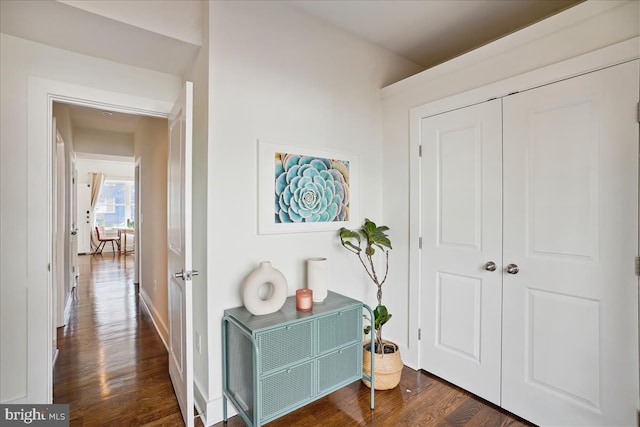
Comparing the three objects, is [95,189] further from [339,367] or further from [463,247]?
[463,247]

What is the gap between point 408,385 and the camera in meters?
2.29

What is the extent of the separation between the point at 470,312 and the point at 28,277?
284cm

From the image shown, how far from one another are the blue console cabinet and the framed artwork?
0.57 m

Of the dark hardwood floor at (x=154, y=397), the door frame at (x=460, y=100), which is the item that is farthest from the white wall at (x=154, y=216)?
the door frame at (x=460, y=100)

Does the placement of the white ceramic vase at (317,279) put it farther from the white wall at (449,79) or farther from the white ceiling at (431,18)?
the white ceiling at (431,18)

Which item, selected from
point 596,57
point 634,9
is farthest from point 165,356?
point 634,9

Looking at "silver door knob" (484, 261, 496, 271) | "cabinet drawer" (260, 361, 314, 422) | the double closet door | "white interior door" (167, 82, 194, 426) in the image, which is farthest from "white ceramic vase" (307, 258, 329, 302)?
"silver door knob" (484, 261, 496, 271)

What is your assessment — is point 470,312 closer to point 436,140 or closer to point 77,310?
point 436,140

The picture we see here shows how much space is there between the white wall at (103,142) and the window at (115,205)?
471cm

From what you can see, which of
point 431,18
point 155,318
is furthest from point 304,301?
point 155,318

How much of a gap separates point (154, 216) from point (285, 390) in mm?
2711

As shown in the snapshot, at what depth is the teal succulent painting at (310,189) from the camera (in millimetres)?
2148

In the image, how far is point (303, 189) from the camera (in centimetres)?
224

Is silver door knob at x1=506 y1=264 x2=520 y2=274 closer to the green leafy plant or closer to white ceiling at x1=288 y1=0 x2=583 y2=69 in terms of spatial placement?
the green leafy plant
